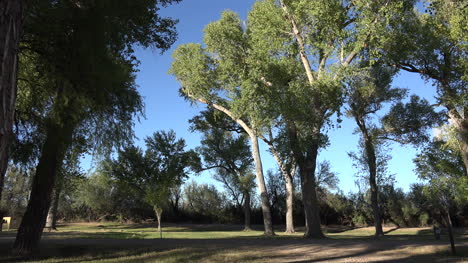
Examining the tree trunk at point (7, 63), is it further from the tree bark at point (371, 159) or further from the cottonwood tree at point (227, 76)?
the tree bark at point (371, 159)

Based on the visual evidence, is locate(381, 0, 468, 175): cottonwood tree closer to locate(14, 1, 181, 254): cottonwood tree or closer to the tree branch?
the tree branch

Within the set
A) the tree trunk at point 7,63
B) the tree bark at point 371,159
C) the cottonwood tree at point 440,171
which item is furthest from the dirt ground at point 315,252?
the tree bark at point 371,159

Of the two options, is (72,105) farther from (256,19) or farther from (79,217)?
(79,217)

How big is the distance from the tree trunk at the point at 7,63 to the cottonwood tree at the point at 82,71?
543 cm

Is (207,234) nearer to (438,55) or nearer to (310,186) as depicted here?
(310,186)

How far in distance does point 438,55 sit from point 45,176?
17641 mm

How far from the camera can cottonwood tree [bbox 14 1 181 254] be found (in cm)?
912

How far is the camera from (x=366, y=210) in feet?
131

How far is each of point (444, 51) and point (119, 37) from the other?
15.0 meters

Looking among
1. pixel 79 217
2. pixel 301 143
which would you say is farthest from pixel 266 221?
pixel 79 217

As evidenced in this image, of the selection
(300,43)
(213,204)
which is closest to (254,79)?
(300,43)

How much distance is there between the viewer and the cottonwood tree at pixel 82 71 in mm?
9125

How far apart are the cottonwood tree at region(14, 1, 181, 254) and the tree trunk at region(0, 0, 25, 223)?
543cm

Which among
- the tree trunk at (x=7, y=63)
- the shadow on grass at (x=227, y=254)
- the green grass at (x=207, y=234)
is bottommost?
the shadow on grass at (x=227, y=254)
